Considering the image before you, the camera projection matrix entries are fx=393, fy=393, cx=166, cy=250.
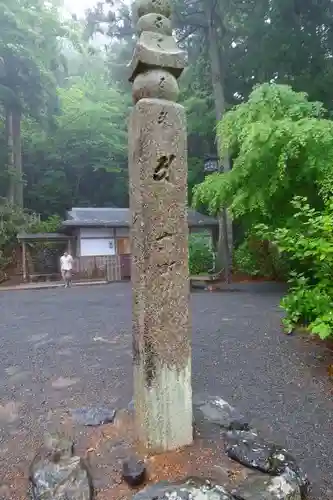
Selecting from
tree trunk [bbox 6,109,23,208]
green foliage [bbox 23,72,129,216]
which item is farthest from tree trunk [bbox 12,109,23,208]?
green foliage [bbox 23,72,129,216]

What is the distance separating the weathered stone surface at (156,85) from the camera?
2.78m

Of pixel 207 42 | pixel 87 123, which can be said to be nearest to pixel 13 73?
pixel 87 123

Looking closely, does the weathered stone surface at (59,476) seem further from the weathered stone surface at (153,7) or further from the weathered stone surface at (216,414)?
the weathered stone surface at (153,7)

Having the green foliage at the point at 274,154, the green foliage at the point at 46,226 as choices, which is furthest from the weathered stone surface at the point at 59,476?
the green foliage at the point at 46,226

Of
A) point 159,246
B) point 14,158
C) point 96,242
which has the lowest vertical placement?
point 159,246

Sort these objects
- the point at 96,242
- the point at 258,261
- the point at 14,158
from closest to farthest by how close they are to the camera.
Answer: the point at 258,261, the point at 96,242, the point at 14,158

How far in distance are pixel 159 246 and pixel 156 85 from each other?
1.14 m

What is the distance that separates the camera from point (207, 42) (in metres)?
16.2

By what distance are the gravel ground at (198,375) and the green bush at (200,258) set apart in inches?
288

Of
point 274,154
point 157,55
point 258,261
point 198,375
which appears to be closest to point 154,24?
point 157,55

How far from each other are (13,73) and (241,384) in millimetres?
18940

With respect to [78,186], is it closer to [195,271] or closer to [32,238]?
[32,238]

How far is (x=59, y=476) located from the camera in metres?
2.57

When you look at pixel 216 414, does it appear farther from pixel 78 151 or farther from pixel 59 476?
pixel 78 151
